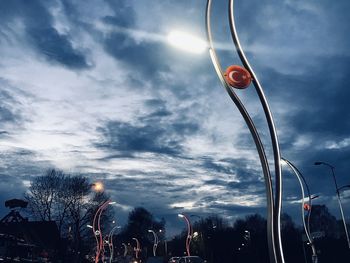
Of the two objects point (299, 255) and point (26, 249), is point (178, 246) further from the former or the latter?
point (299, 255)

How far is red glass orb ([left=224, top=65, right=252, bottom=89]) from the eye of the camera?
764 cm

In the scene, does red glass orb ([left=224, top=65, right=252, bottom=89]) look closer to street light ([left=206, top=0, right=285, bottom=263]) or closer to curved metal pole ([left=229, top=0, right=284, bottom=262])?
street light ([left=206, top=0, right=285, bottom=263])

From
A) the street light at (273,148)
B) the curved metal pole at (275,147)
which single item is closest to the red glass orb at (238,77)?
the street light at (273,148)

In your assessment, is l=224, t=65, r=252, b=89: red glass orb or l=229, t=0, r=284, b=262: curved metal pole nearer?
l=229, t=0, r=284, b=262: curved metal pole

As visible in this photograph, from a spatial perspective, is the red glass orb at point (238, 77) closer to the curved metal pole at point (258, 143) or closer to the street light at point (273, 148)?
the street light at point (273, 148)

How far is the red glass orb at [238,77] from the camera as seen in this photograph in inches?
301

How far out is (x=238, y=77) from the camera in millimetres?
7652

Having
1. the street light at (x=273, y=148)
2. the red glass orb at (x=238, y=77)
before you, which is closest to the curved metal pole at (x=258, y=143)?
the street light at (x=273, y=148)

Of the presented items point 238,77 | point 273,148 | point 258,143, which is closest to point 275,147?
point 273,148

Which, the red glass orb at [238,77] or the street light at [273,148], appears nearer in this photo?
the street light at [273,148]

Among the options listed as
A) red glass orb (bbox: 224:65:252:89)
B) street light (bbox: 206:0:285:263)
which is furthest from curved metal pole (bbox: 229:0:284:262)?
red glass orb (bbox: 224:65:252:89)

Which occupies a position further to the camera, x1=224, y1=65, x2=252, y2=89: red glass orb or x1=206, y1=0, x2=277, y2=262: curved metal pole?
x1=224, y1=65, x2=252, y2=89: red glass orb

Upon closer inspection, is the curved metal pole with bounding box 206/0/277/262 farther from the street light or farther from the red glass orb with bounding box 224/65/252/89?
the red glass orb with bounding box 224/65/252/89

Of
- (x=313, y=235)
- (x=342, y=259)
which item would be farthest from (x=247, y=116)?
(x=342, y=259)
